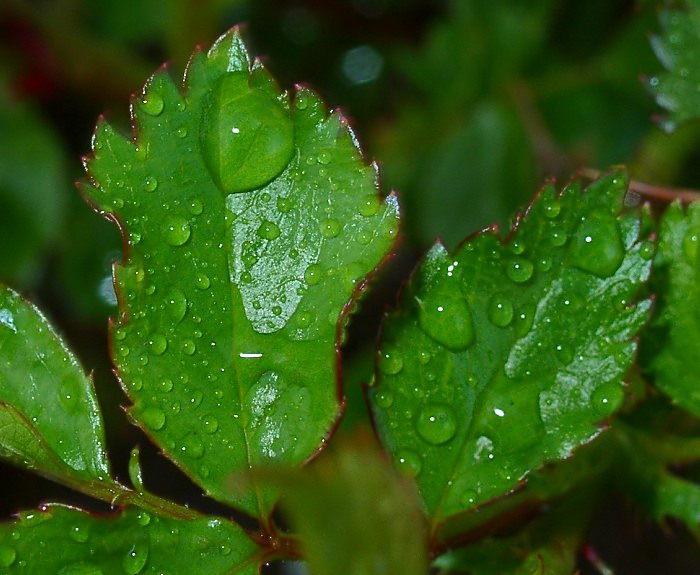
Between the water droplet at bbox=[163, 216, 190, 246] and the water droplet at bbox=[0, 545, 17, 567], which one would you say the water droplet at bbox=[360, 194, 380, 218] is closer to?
the water droplet at bbox=[163, 216, 190, 246]

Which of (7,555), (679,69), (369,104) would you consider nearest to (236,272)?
(7,555)

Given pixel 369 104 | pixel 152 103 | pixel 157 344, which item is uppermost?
pixel 152 103

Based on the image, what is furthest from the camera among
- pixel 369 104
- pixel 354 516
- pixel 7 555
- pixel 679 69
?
pixel 369 104

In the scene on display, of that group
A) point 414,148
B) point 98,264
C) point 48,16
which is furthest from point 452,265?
point 48,16

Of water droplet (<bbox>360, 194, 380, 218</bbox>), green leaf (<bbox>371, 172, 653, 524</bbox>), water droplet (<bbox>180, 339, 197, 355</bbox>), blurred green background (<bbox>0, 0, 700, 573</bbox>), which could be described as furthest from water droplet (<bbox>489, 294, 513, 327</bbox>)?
blurred green background (<bbox>0, 0, 700, 573</bbox>)

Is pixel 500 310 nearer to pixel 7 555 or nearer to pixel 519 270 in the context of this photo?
pixel 519 270

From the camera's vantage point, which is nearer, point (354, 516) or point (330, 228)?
point (354, 516)

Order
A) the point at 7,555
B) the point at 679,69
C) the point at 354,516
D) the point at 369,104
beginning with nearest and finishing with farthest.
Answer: the point at 354,516 → the point at 7,555 → the point at 679,69 → the point at 369,104

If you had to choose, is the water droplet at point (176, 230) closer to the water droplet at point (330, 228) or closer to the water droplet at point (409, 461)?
the water droplet at point (330, 228)
